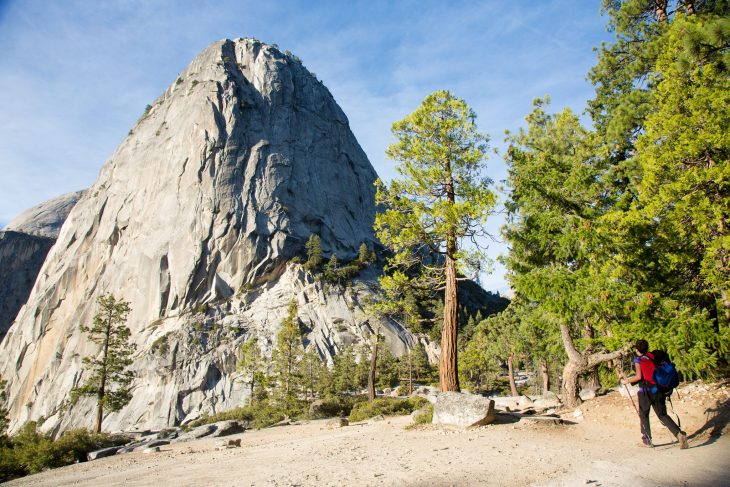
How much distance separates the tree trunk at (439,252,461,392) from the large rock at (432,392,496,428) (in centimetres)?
98

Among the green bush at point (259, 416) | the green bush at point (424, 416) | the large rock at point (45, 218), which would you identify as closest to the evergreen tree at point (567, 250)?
the green bush at point (424, 416)

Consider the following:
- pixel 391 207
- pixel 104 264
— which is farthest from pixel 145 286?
pixel 391 207

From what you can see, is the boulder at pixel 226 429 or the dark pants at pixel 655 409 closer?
the dark pants at pixel 655 409

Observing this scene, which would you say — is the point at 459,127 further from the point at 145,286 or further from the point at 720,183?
the point at 145,286

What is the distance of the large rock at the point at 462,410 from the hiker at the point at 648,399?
3.16 metres

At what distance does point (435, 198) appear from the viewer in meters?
13.0

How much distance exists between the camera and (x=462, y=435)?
8.98 meters

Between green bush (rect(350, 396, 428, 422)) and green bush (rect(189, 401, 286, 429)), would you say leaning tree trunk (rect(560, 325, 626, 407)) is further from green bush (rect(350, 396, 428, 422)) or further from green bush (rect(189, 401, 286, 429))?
green bush (rect(189, 401, 286, 429))

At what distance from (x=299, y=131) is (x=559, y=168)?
287ft

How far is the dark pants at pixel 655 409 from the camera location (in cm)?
716

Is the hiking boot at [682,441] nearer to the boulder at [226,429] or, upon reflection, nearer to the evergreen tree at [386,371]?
the boulder at [226,429]

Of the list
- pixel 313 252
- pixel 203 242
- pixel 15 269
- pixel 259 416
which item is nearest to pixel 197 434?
pixel 259 416

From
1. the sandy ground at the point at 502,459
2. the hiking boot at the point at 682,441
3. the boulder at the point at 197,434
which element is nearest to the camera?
the sandy ground at the point at 502,459

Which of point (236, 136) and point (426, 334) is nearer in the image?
point (426, 334)
